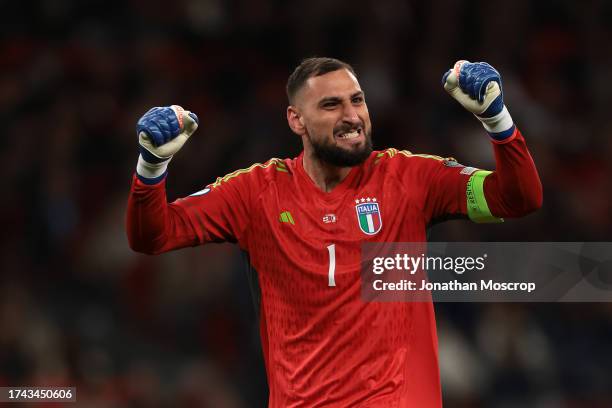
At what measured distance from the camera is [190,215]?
14.3ft

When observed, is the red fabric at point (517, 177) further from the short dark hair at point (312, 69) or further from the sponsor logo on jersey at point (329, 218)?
the short dark hair at point (312, 69)

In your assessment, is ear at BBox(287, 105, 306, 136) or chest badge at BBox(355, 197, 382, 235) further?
ear at BBox(287, 105, 306, 136)

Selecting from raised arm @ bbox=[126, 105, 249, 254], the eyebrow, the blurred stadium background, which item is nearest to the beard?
the eyebrow

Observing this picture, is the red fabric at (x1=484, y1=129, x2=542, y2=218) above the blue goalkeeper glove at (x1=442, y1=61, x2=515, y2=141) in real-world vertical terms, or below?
below

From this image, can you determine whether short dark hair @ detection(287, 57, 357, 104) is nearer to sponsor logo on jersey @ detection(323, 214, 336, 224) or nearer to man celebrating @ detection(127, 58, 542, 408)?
man celebrating @ detection(127, 58, 542, 408)

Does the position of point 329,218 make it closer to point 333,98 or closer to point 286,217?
point 286,217

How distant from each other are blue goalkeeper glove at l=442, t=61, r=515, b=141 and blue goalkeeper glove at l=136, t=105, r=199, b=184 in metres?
1.12

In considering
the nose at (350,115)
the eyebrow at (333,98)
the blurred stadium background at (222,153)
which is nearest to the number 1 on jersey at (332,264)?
the nose at (350,115)

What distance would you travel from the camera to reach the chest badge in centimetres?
422

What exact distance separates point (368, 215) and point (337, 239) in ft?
0.56
